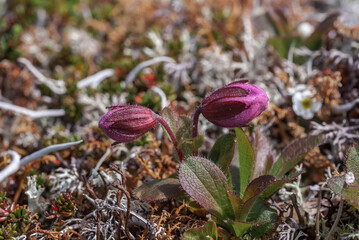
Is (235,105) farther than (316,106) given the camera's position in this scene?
No

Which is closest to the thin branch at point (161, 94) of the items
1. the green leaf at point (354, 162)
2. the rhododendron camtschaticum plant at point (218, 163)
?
the rhododendron camtschaticum plant at point (218, 163)

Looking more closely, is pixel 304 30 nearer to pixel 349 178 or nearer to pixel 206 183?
pixel 349 178

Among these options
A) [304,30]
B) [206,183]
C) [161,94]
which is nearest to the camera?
[206,183]

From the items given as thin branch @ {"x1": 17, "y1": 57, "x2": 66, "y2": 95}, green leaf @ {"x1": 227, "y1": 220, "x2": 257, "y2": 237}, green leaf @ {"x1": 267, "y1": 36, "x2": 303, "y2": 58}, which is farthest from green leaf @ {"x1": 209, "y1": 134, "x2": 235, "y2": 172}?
thin branch @ {"x1": 17, "y1": 57, "x2": 66, "y2": 95}

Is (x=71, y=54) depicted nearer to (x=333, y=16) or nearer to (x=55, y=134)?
(x=55, y=134)

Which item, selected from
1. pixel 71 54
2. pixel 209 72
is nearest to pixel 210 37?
pixel 209 72

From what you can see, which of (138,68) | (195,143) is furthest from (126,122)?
(138,68)

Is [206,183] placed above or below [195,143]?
below
